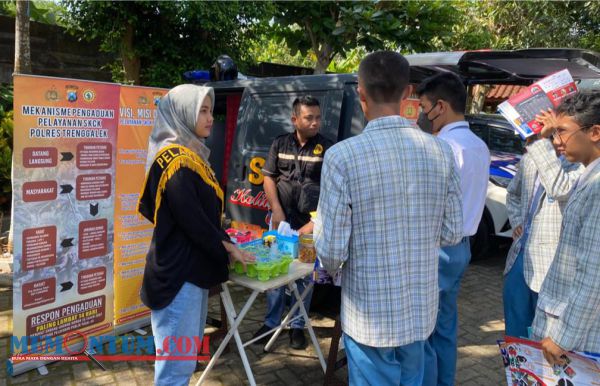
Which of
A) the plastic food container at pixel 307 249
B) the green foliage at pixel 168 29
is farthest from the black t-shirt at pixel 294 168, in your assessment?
the green foliage at pixel 168 29

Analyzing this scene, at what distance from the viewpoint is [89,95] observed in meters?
3.04

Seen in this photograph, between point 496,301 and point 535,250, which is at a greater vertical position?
point 535,250

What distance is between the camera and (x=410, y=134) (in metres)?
1.66

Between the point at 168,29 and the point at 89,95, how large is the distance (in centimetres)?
387

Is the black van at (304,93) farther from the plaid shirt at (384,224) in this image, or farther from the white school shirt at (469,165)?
the plaid shirt at (384,224)

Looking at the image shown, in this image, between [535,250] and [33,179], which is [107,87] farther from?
[535,250]

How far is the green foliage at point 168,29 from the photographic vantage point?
5938 millimetres

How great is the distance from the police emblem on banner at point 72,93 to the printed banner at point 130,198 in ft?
1.32

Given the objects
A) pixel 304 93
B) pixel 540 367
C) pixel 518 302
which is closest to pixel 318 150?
pixel 304 93

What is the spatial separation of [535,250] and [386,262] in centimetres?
121

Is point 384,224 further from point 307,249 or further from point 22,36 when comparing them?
point 22,36

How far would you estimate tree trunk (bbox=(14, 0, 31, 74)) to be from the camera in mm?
4500

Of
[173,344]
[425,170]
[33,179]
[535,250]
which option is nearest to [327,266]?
[425,170]

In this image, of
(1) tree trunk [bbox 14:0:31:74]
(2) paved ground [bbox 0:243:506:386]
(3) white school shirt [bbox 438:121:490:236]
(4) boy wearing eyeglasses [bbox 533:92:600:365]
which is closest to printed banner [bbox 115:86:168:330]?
(2) paved ground [bbox 0:243:506:386]
